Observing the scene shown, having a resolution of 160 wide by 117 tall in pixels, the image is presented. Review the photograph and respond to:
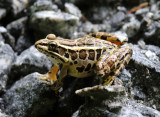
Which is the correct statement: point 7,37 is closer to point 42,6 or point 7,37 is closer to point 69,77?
point 42,6

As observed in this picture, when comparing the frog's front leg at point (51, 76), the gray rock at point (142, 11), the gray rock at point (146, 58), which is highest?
the gray rock at point (142, 11)

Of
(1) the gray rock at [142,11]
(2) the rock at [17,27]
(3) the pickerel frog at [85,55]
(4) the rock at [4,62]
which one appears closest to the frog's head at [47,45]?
(3) the pickerel frog at [85,55]

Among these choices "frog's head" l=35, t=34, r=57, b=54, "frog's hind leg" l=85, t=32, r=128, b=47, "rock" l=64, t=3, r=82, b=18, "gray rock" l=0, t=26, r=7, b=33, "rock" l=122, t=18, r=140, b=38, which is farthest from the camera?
"rock" l=64, t=3, r=82, b=18

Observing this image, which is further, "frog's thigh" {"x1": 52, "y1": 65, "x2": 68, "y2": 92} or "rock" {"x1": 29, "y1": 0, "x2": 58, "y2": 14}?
"rock" {"x1": 29, "y1": 0, "x2": 58, "y2": 14}

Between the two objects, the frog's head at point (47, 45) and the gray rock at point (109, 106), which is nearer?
the gray rock at point (109, 106)

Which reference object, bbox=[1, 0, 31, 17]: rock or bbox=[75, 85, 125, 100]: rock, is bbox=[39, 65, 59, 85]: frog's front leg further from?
bbox=[1, 0, 31, 17]: rock

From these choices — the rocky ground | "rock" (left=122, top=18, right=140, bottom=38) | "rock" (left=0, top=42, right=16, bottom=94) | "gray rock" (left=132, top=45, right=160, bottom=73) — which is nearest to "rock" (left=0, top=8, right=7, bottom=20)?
the rocky ground

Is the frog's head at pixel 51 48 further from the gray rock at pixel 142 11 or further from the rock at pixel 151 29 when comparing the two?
the gray rock at pixel 142 11
